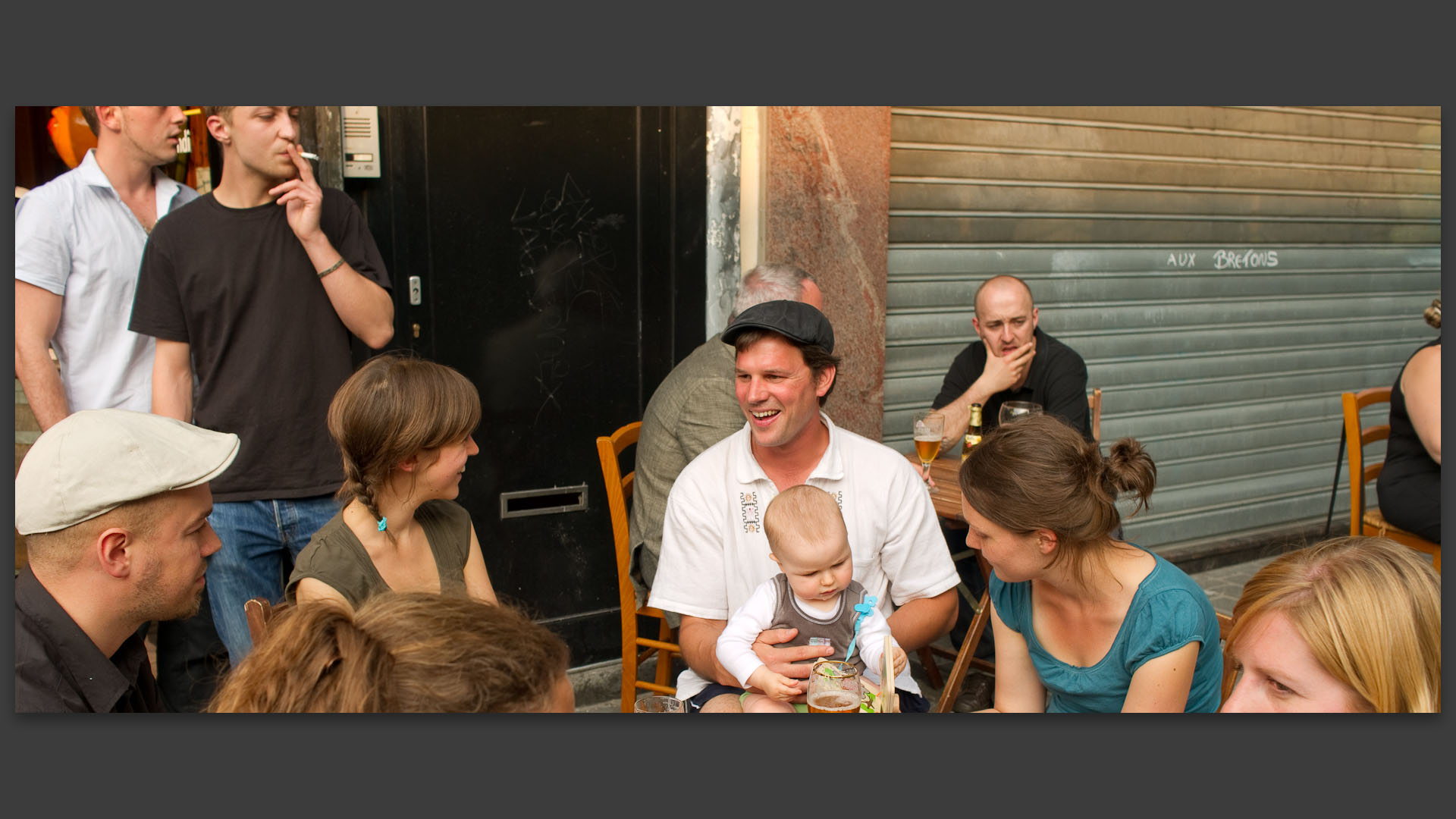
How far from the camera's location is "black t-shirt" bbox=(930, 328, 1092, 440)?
4336 mm

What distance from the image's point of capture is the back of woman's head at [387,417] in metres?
2.48

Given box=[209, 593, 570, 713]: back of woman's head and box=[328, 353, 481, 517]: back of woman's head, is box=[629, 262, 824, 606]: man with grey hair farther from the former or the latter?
box=[209, 593, 570, 713]: back of woman's head

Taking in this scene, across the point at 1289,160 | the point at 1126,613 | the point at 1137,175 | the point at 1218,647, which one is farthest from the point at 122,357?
the point at 1289,160

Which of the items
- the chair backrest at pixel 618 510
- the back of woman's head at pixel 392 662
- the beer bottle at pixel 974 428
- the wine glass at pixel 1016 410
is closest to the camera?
the back of woman's head at pixel 392 662

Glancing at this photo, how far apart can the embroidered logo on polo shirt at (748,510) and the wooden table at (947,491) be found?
30.6 inches

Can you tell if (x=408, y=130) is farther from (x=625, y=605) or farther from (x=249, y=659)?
(x=249, y=659)

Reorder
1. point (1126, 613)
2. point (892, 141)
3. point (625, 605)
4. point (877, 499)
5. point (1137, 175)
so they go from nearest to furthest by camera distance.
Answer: point (1126, 613), point (877, 499), point (625, 605), point (892, 141), point (1137, 175)

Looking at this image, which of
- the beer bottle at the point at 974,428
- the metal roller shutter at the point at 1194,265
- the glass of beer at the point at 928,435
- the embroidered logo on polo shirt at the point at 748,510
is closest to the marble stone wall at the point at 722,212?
the metal roller shutter at the point at 1194,265

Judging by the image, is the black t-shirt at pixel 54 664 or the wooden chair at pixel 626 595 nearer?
the black t-shirt at pixel 54 664

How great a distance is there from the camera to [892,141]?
4730 mm

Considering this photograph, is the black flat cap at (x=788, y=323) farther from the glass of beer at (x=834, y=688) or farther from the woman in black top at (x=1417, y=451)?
the woman in black top at (x=1417, y=451)

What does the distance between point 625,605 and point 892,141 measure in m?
2.37

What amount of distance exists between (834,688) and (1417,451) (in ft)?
9.29

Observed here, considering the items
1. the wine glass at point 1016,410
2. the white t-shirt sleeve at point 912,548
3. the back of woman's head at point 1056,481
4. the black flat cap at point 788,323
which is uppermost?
the black flat cap at point 788,323
